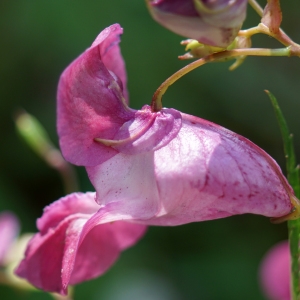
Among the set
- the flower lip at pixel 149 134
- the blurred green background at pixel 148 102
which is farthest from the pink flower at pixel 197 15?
the blurred green background at pixel 148 102

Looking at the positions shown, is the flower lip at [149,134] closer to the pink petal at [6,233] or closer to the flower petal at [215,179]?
the flower petal at [215,179]

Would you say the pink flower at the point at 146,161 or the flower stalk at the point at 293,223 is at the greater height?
the pink flower at the point at 146,161

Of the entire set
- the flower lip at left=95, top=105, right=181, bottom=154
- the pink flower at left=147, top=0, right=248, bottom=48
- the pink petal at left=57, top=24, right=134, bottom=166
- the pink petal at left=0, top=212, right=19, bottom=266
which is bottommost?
the pink petal at left=0, top=212, right=19, bottom=266

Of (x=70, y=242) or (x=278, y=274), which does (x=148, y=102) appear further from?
(x=70, y=242)

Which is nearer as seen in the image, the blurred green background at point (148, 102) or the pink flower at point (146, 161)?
the pink flower at point (146, 161)

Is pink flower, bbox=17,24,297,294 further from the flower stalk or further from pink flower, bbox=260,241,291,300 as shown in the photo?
pink flower, bbox=260,241,291,300

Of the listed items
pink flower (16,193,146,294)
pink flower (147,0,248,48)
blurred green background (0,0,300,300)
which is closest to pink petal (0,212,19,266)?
pink flower (16,193,146,294)

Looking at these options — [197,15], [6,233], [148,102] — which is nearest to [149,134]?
[197,15]
